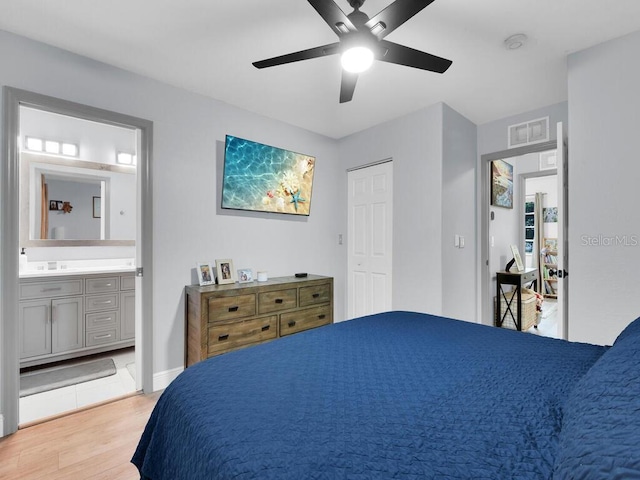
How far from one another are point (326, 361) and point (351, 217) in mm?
2897

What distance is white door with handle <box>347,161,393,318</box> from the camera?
11.5ft

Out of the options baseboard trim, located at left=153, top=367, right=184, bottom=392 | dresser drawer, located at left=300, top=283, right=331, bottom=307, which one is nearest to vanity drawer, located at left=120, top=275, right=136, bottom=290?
baseboard trim, located at left=153, top=367, right=184, bottom=392

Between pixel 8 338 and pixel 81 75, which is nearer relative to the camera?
pixel 8 338

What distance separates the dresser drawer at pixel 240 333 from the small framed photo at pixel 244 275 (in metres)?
0.45

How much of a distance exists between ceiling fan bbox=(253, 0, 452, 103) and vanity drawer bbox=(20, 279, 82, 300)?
2748mm

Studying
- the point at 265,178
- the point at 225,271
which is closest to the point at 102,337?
the point at 225,271

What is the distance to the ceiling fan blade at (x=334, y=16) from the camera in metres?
1.35

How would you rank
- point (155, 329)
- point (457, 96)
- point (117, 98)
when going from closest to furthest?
point (117, 98)
point (155, 329)
point (457, 96)

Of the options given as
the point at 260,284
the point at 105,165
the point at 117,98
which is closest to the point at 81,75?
the point at 117,98

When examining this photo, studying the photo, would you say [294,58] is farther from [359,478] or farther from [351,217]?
[351,217]

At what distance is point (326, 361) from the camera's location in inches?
45.3

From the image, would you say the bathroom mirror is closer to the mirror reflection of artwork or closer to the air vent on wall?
the air vent on wall

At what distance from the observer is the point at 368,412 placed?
81cm

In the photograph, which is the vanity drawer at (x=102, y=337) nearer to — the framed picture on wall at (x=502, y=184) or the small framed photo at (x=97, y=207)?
the small framed photo at (x=97, y=207)
